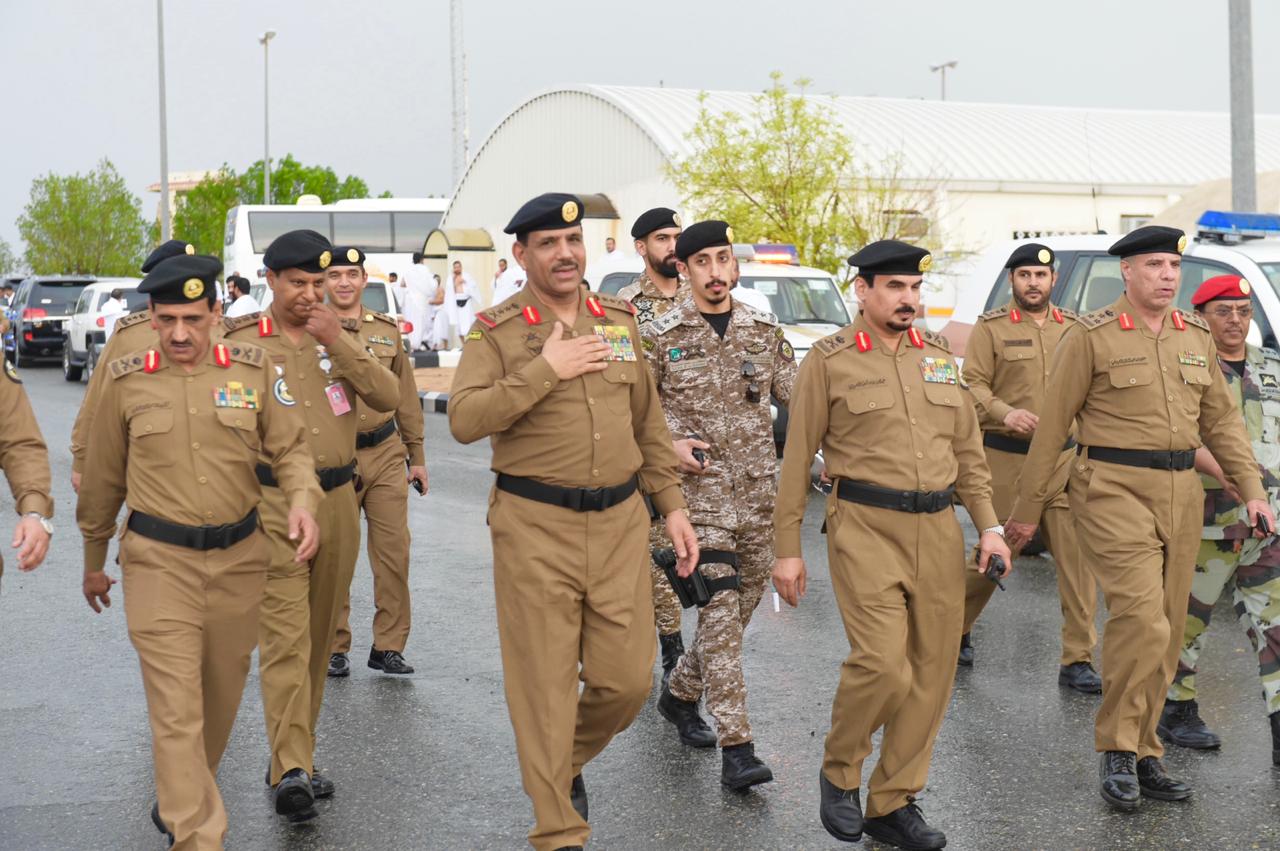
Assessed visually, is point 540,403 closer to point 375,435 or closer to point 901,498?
point 901,498

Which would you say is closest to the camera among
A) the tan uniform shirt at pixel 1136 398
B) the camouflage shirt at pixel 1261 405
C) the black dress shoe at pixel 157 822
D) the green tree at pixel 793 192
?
the black dress shoe at pixel 157 822

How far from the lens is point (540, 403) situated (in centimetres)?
503

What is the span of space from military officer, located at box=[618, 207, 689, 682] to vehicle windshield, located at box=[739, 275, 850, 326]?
8.30m

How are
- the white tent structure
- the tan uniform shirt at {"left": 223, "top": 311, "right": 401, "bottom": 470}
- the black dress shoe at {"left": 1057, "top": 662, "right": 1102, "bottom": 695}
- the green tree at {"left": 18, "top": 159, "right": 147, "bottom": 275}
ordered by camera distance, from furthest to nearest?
the green tree at {"left": 18, "top": 159, "right": 147, "bottom": 275} → the white tent structure → the black dress shoe at {"left": 1057, "top": 662, "right": 1102, "bottom": 695} → the tan uniform shirt at {"left": 223, "top": 311, "right": 401, "bottom": 470}

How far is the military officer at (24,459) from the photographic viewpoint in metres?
5.17

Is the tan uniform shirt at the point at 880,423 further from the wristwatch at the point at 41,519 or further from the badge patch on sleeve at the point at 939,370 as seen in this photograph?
the wristwatch at the point at 41,519

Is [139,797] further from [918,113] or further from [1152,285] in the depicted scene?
[918,113]

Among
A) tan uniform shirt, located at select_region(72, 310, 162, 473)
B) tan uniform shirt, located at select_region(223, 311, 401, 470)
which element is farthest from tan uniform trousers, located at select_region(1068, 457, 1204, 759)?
tan uniform shirt, located at select_region(72, 310, 162, 473)

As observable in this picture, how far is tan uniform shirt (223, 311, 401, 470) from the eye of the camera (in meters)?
6.05

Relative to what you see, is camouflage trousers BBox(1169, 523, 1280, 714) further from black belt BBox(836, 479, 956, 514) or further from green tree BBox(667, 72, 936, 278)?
green tree BBox(667, 72, 936, 278)

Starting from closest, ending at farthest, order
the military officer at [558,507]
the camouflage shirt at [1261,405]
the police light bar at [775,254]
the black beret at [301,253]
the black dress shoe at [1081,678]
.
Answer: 1. the military officer at [558,507]
2. the black beret at [301,253]
3. the camouflage shirt at [1261,405]
4. the black dress shoe at [1081,678]
5. the police light bar at [775,254]

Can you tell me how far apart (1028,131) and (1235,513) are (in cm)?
3828

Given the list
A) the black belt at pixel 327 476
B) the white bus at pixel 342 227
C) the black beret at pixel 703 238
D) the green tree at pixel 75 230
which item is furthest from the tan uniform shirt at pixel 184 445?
the green tree at pixel 75 230

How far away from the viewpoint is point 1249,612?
6.29 metres
